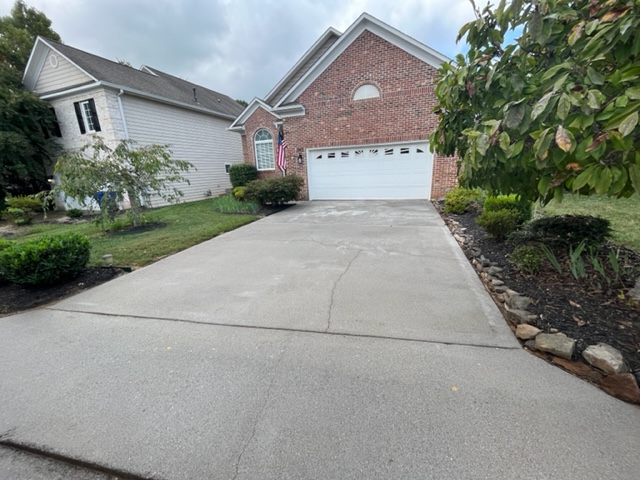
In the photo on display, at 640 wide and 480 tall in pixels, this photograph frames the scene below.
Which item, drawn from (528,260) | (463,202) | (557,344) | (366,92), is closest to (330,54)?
(366,92)

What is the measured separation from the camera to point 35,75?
12.3 metres

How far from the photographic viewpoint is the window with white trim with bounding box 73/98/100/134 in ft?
37.1

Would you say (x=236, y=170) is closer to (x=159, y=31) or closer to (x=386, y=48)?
(x=386, y=48)

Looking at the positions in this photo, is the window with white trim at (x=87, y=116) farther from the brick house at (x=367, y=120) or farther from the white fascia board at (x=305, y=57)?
the white fascia board at (x=305, y=57)

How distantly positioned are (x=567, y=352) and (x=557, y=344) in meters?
0.08

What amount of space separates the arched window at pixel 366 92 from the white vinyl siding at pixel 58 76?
10.6 meters

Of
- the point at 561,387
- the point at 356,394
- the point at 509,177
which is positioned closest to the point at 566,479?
the point at 561,387

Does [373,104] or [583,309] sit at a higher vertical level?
[373,104]

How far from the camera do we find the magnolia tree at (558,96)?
4.42ft

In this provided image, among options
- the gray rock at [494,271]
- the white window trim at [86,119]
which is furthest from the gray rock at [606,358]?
the white window trim at [86,119]

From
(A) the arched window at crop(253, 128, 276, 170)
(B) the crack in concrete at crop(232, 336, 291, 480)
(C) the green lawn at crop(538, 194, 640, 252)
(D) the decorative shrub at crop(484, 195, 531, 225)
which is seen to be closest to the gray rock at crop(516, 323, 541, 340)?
(C) the green lawn at crop(538, 194, 640, 252)

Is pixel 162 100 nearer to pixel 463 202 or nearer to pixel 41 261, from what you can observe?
pixel 41 261

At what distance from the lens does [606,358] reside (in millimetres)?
1892

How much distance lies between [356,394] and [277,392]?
0.55 metres
